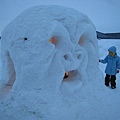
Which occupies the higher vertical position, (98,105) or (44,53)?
(44,53)

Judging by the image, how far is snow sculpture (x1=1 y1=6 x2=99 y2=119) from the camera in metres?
2.62

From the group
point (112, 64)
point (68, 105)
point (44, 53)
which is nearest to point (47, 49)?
point (44, 53)

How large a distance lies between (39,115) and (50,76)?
621mm

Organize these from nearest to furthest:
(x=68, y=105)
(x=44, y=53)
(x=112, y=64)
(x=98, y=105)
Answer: (x=44, y=53) → (x=68, y=105) → (x=98, y=105) → (x=112, y=64)

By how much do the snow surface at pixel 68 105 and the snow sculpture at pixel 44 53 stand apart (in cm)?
2

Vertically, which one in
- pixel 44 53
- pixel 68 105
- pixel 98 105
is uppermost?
pixel 44 53

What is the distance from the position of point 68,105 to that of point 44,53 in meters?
0.95

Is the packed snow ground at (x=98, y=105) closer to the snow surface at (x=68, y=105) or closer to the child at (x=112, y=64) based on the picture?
the snow surface at (x=68, y=105)

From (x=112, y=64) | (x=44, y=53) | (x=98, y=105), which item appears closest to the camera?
(x=44, y=53)

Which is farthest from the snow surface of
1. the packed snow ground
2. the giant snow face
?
the giant snow face

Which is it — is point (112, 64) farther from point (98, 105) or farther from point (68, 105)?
point (68, 105)

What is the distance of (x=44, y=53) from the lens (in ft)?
8.68

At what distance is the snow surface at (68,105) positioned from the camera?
253cm

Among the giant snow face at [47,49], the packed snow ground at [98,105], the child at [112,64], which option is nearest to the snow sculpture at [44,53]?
the giant snow face at [47,49]
